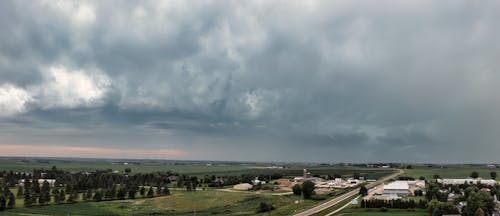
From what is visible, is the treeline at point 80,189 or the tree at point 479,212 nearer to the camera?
the tree at point 479,212

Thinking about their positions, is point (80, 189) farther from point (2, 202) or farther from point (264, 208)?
point (264, 208)

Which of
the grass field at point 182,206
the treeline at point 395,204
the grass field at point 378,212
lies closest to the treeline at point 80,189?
the grass field at point 182,206

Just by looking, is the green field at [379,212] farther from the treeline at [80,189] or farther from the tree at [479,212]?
the treeline at [80,189]

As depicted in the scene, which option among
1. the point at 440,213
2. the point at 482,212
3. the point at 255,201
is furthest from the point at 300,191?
the point at 482,212

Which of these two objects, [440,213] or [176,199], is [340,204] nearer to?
[440,213]

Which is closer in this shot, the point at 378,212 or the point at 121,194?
the point at 378,212

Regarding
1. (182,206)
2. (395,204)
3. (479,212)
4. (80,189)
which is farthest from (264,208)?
(80,189)

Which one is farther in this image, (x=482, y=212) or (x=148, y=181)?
(x=148, y=181)

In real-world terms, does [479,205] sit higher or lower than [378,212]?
higher
